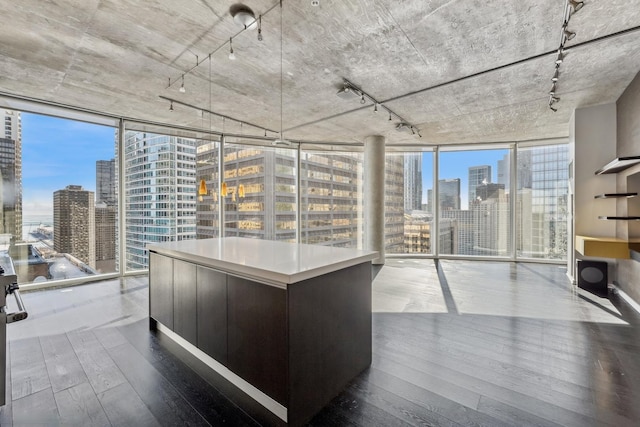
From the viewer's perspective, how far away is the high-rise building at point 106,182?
17.9ft

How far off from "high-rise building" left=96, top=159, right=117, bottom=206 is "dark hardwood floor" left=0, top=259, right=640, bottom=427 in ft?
6.70

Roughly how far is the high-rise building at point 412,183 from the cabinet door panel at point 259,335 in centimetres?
685

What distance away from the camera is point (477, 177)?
25.1 ft

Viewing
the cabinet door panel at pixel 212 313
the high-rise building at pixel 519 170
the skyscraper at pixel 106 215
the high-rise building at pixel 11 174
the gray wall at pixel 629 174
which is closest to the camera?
the cabinet door panel at pixel 212 313

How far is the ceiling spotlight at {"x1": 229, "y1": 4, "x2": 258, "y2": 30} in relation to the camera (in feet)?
8.34

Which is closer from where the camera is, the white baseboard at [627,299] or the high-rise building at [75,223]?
the white baseboard at [627,299]

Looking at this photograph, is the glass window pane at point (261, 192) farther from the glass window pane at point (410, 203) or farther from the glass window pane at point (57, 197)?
the glass window pane at point (410, 203)

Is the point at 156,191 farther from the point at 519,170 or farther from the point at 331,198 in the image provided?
the point at 519,170

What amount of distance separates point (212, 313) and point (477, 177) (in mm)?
7604

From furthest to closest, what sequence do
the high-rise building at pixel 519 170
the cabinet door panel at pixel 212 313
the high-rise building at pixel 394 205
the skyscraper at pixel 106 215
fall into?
the high-rise building at pixel 394 205 < the high-rise building at pixel 519 170 < the skyscraper at pixel 106 215 < the cabinet door panel at pixel 212 313

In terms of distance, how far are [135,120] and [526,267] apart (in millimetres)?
8928

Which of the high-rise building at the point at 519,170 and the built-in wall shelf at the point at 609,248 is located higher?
the high-rise building at the point at 519,170

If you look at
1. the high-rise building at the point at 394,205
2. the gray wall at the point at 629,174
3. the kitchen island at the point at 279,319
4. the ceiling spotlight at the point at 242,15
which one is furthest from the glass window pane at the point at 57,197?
the gray wall at the point at 629,174

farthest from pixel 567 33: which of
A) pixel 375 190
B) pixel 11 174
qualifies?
pixel 11 174
